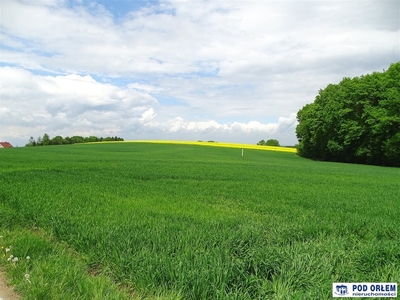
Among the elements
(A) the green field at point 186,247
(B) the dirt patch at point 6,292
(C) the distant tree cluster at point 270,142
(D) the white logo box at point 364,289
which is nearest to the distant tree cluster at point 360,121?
(A) the green field at point 186,247

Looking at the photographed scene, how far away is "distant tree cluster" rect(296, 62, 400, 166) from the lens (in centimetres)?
4247

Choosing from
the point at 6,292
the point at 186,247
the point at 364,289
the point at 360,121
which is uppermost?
the point at 360,121

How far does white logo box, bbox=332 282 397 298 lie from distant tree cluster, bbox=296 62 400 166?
43.4 metres

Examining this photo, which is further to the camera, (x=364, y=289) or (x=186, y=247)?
(x=186, y=247)

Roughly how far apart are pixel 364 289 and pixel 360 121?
1924 inches

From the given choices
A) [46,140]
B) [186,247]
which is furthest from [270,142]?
[186,247]

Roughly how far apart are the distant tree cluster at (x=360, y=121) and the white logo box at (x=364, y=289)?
43.4m

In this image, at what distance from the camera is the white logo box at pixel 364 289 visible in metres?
3.97

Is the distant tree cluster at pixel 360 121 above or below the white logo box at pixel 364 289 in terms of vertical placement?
above

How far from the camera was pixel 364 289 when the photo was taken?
413cm

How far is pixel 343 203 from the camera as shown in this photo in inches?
418

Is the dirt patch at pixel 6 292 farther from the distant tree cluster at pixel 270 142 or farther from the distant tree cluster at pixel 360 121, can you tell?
the distant tree cluster at pixel 270 142

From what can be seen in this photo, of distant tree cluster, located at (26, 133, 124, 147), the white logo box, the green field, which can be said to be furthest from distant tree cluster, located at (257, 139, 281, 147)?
the white logo box

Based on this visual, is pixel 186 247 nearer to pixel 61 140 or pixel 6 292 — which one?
pixel 6 292
